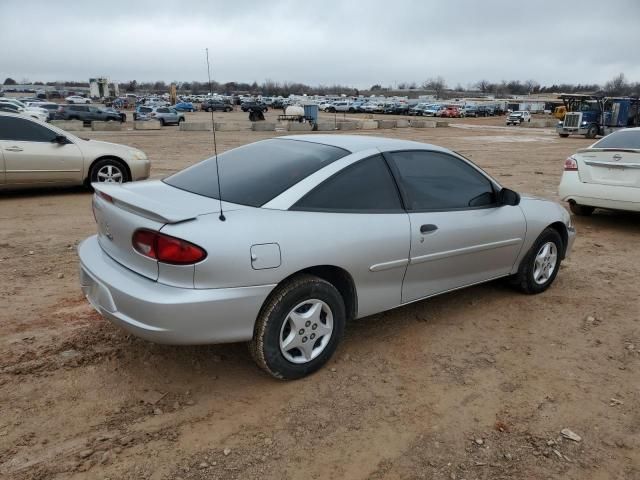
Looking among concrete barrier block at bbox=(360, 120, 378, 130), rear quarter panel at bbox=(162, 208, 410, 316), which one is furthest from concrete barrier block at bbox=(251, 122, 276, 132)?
rear quarter panel at bbox=(162, 208, 410, 316)

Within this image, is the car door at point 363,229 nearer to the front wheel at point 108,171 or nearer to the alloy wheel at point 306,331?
the alloy wheel at point 306,331

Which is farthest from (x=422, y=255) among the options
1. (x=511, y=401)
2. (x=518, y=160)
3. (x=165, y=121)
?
(x=165, y=121)

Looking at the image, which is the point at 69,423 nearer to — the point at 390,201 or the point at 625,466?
the point at 390,201

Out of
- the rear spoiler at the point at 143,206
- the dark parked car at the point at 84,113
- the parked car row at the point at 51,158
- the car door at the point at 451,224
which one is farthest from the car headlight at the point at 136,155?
the dark parked car at the point at 84,113

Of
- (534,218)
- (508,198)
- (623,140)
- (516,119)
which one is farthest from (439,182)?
(516,119)

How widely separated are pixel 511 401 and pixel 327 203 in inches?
66.6

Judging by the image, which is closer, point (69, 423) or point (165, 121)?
point (69, 423)

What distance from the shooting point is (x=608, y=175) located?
7.64 meters

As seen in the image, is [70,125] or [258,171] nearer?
[258,171]

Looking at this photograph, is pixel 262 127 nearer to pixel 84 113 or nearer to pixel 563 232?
pixel 84 113

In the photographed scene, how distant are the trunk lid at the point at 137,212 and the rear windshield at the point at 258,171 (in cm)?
15

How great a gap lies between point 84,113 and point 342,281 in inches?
1520

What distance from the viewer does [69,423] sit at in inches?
117

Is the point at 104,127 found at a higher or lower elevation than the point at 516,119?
higher
